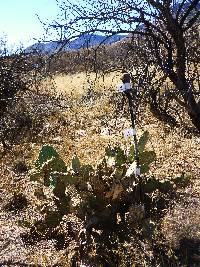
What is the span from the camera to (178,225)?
16.7 ft

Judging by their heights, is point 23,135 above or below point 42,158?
below

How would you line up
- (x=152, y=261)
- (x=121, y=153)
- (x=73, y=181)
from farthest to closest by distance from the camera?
1. (x=121, y=153)
2. (x=73, y=181)
3. (x=152, y=261)

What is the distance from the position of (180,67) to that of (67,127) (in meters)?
5.37

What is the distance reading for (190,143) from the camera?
329 inches

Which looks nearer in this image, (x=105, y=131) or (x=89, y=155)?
(x=89, y=155)

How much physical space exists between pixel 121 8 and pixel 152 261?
12.7 ft

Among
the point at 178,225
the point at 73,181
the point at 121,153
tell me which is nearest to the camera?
the point at 178,225

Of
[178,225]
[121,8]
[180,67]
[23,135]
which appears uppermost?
[121,8]

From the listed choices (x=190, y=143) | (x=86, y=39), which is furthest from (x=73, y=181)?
(x=190, y=143)

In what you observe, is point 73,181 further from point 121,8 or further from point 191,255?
point 121,8

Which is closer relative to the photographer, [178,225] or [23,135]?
[178,225]

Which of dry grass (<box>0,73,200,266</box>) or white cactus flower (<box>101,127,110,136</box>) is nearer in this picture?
dry grass (<box>0,73,200,266</box>)

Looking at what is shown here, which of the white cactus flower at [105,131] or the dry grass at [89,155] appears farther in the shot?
the white cactus flower at [105,131]

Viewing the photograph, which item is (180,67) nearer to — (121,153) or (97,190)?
(121,153)
